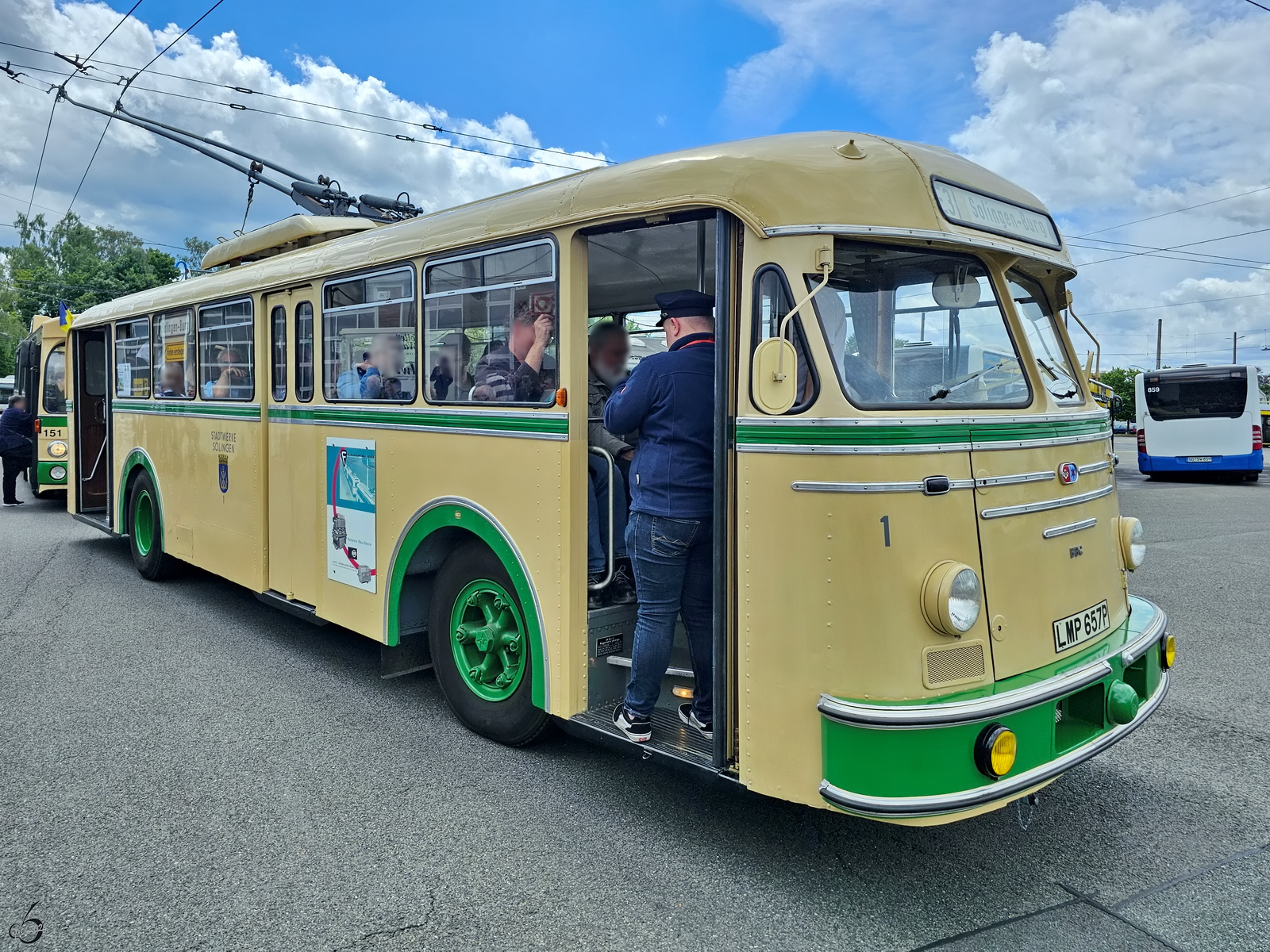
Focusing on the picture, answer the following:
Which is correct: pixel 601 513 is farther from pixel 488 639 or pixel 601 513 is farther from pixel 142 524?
pixel 142 524

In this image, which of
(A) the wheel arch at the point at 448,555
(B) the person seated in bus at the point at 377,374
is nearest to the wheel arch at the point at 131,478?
(B) the person seated in bus at the point at 377,374

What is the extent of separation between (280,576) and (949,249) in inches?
190

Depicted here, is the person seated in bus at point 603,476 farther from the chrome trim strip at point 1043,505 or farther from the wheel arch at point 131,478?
the wheel arch at point 131,478

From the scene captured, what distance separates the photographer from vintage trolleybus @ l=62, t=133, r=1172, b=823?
3102 millimetres

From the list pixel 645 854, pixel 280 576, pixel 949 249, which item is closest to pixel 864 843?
pixel 645 854

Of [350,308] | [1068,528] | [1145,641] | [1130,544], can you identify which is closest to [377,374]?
[350,308]

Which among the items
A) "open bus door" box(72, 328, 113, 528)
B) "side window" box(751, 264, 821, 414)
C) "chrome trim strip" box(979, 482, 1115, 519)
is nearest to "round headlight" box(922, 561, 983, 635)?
"chrome trim strip" box(979, 482, 1115, 519)

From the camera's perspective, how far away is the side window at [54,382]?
13969 millimetres

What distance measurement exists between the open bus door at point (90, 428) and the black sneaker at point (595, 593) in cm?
770

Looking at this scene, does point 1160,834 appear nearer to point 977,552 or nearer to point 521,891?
point 977,552

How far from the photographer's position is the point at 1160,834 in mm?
3812

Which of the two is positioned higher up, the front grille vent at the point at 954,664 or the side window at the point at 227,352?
the side window at the point at 227,352

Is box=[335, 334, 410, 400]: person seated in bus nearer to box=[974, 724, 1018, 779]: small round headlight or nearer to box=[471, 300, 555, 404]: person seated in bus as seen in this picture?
box=[471, 300, 555, 404]: person seated in bus

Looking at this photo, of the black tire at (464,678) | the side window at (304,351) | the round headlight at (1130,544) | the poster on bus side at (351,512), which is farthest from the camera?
the side window at (304,351)
